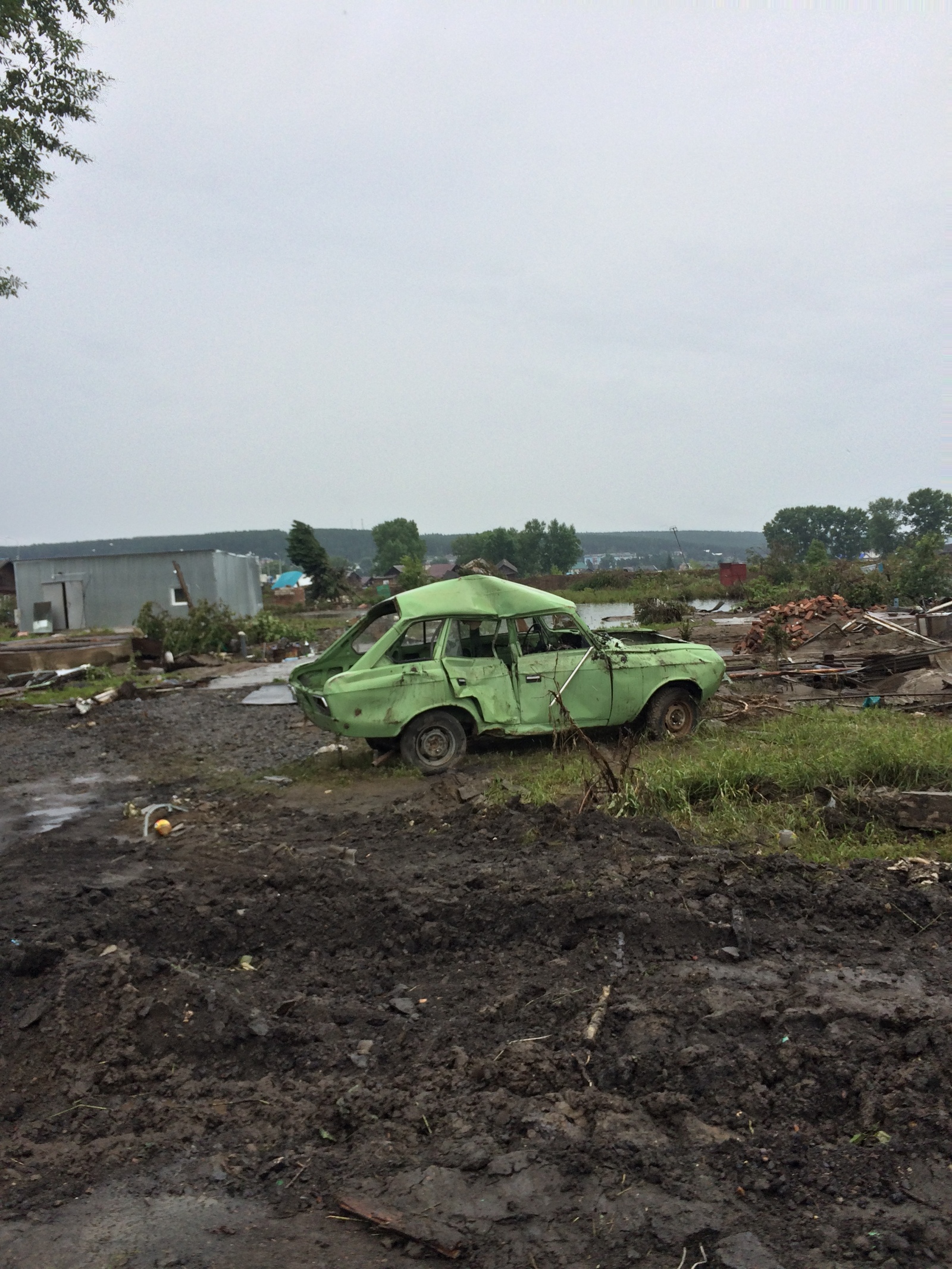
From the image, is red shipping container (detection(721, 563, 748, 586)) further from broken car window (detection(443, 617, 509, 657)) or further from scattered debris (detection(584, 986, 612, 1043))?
scattered debris (detection(584, 986, 612, 1043))

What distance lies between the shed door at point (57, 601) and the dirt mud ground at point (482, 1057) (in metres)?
27.7

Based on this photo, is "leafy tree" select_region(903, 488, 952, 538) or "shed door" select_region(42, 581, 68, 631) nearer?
"shed door" select_region(42, 581, 68, 631)

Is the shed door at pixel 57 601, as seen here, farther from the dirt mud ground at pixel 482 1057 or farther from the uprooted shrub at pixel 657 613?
the dirt mud ground at pixel 482 1057

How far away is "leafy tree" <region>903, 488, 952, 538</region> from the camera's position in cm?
7638

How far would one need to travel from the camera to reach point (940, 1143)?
304 centimetres

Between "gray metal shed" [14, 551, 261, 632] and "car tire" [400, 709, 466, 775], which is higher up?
"gray metal shed" [14, 551, 261, 632]

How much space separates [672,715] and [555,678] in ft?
4.92

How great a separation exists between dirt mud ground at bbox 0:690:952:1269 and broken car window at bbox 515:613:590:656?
9.68 ft

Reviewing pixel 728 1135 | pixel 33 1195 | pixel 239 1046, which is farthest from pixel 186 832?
pixel 728 1135

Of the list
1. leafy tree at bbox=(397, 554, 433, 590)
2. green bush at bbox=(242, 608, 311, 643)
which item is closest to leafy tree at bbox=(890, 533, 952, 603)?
green bush at bbox=(242, 608, 311, 643)

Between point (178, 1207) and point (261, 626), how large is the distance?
78.7ft

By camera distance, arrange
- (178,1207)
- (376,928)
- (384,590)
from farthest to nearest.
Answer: (384,590)
(376,928)
(178,1207)

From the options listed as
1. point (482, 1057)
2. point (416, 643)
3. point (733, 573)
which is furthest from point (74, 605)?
point (733, 573)

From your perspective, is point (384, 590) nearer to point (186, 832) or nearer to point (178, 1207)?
point (186, 832)
